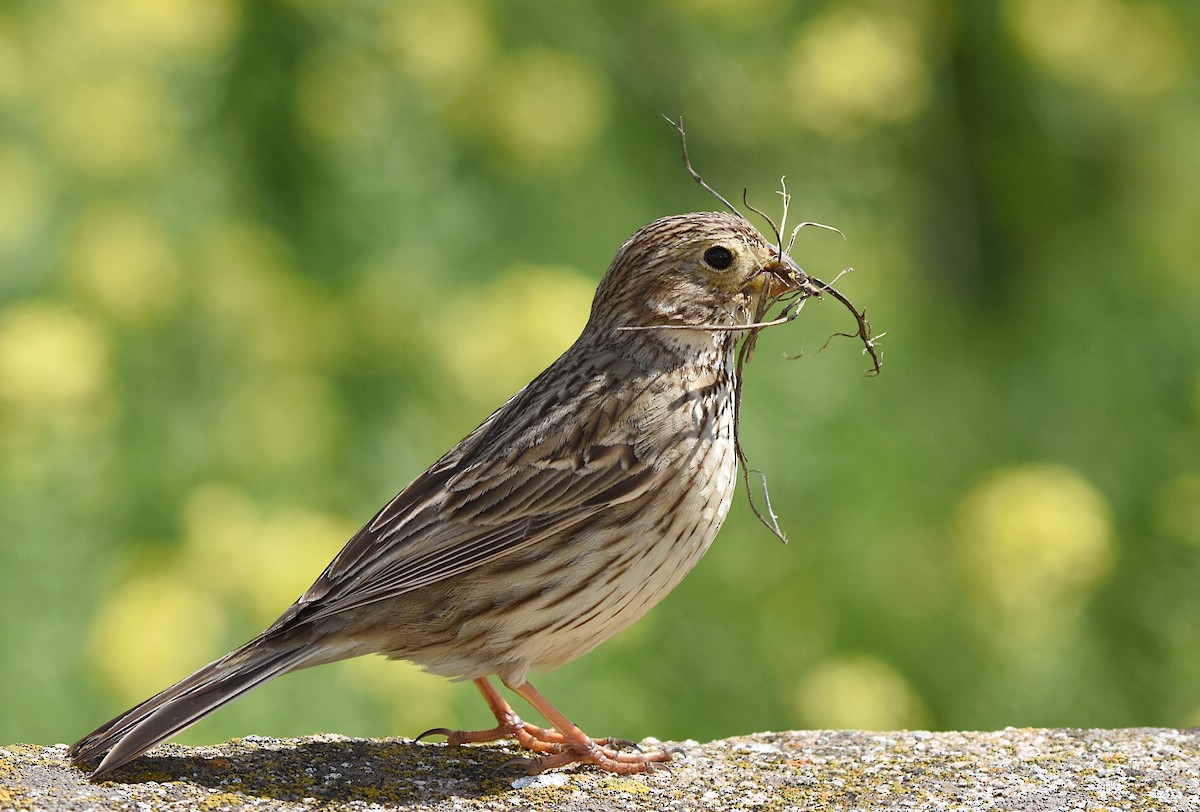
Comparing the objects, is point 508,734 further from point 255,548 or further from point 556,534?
point 255,548

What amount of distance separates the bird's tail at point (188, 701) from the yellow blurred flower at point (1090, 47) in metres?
5.23

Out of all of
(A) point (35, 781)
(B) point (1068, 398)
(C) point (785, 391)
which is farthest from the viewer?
(B) point (1068, 398)

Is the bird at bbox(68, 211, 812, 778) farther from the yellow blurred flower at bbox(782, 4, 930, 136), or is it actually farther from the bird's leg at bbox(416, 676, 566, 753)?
the yellow blurred flower at bbox(782, 4, 930, 136)

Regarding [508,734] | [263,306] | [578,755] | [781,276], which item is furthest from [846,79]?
[578,755]

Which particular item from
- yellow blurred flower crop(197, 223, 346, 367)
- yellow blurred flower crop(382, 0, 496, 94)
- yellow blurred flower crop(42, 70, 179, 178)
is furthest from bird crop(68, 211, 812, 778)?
yellow blurred flower crop(42, 70, 179, 178)

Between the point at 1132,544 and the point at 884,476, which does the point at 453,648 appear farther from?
the point at 1132,544

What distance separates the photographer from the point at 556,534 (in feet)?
13.6

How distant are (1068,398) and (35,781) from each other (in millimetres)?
5321

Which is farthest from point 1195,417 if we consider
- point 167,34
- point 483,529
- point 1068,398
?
point 167,34

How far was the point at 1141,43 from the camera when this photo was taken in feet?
26.3

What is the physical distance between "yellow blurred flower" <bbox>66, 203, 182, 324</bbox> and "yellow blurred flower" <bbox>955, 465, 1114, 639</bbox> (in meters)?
3.44

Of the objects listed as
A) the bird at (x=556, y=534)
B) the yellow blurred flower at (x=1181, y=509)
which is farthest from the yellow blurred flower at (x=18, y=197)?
the yellow blurred flower at (x=1181, y=509)

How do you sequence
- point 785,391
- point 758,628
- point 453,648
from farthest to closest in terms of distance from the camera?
1. point 785,391
2. point 758,628
3. point 453,648

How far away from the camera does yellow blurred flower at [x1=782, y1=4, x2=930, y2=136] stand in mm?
7707
